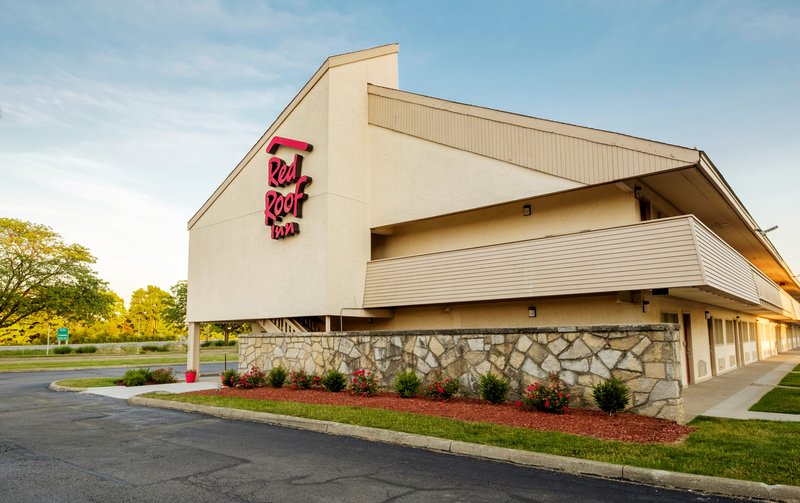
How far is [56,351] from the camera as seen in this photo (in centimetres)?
4481

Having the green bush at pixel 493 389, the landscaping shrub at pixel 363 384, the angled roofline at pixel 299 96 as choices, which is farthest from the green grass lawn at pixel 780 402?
the angled roofline at pixel 299 96

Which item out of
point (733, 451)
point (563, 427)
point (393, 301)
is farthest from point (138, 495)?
point (393, 301)

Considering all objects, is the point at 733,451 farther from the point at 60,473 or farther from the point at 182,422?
the point at 182,422

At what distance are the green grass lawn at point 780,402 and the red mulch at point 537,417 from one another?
12.8ft

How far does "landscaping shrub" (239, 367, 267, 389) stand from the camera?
17047mm

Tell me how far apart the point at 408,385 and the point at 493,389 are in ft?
7.92

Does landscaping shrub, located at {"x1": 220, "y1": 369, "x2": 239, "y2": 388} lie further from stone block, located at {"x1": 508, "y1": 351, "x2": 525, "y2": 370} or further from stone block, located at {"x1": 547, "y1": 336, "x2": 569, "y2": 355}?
stone block, located at {"x1": 547, "y1": 336, "x2": 569, "y2": 355}

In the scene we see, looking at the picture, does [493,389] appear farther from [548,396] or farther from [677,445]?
[677,445]

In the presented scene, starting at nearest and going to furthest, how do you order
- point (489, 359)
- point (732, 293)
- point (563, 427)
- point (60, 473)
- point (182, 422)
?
point (60, 473) → point (563, 427) → point (182, 422) → point (489, 359) → point (732, 293)

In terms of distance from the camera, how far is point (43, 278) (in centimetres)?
4556

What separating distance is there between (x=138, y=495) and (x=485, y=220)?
537 inches

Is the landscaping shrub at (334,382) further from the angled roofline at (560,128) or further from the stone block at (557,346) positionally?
the angled roofline at (560,128)

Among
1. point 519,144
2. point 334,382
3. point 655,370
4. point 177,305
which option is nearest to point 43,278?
point 177,305

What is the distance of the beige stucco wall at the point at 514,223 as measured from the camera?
14.8 m
